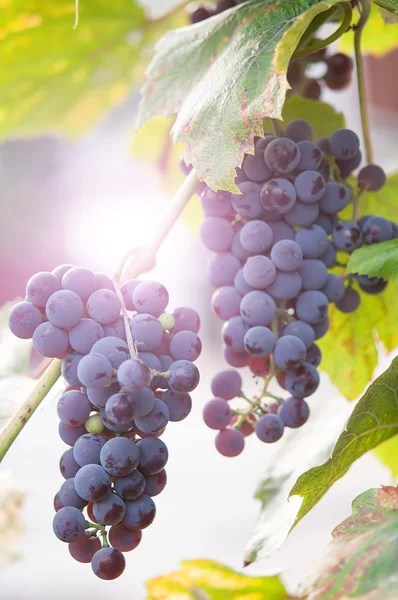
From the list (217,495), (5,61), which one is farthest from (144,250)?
(217,495)

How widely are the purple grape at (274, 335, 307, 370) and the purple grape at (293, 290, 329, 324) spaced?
0.02 m

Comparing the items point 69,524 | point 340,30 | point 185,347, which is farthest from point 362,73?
point 69,524

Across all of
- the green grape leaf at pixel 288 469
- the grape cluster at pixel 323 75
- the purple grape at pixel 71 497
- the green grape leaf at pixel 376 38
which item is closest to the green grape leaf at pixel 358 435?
the green grape leaf at pixel 288 469

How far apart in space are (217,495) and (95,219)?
1.46 metres

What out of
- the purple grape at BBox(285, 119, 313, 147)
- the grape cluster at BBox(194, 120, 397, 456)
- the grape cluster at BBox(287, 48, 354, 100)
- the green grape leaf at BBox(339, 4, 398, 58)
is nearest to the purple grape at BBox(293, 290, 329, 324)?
the grape cluster at BBox(194, 120, 397, 456)

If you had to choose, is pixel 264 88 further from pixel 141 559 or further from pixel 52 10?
pixel 141 559

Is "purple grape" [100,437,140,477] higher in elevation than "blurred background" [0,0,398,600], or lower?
higher

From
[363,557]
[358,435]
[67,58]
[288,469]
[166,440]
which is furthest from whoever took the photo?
[166,440]

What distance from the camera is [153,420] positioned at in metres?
0.35

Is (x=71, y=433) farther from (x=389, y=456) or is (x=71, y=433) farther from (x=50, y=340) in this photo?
(x=389, y=456)

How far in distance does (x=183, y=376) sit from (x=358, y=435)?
0.39 ft

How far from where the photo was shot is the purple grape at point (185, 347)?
0.36 meters

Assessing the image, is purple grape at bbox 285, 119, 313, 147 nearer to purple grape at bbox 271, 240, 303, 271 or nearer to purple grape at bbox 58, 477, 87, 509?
purple grape at bbox 271, 240, 303, 271

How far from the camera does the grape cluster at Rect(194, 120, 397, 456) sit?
1.35ft
